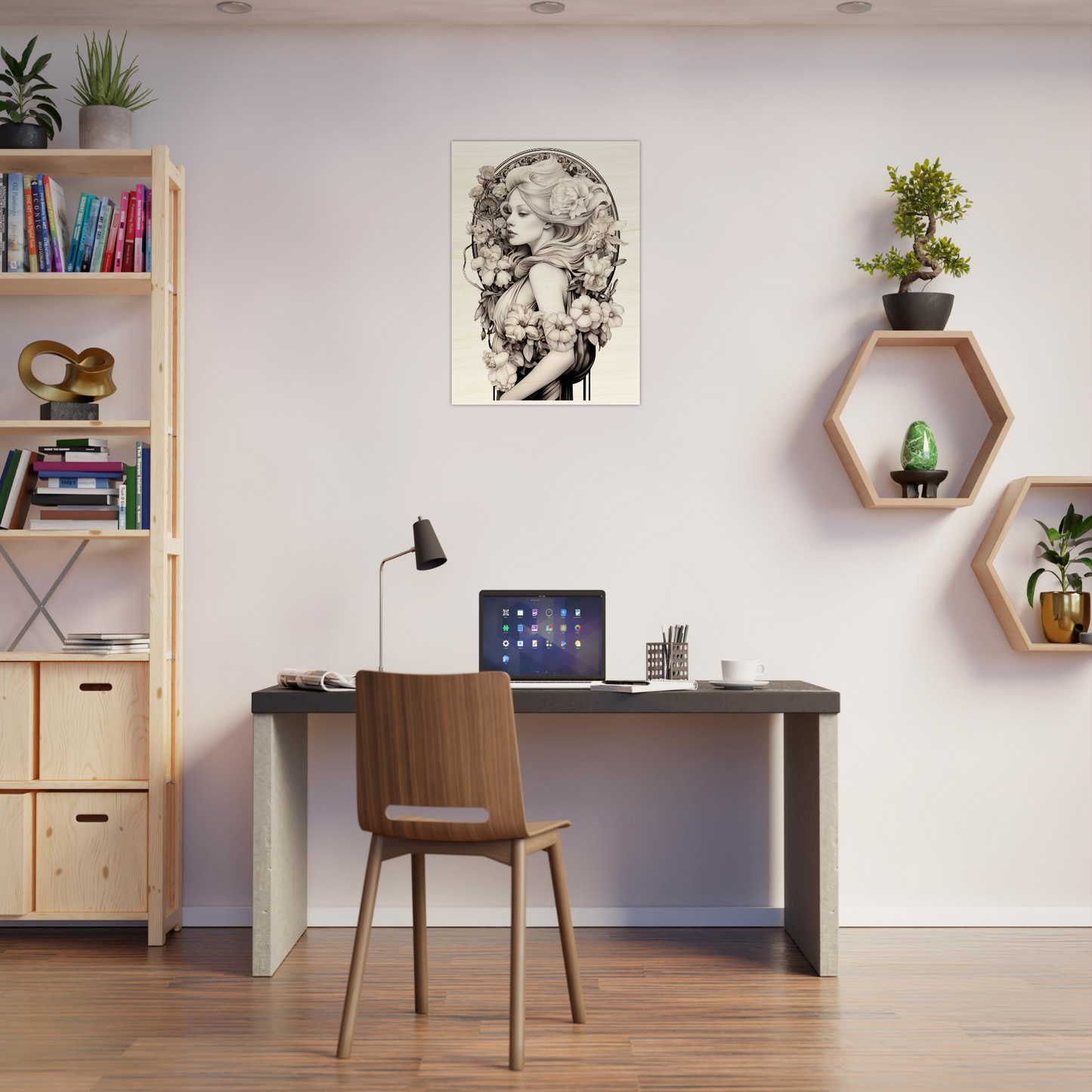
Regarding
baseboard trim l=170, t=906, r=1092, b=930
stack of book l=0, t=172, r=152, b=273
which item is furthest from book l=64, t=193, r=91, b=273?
baseboard trim l=170, t=906, r=1092, b=930

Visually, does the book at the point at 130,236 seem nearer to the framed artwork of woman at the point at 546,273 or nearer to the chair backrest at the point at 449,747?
the framed artwork of woman at the point at 546,273

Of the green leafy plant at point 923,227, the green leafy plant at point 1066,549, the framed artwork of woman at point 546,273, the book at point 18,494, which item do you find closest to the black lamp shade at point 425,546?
the framed artwork of woman at point 546,273

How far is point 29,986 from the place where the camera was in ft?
9.30

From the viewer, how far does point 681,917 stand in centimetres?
340

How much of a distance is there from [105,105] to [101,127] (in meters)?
0.08

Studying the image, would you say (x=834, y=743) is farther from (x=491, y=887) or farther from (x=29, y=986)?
(x=29, y=986)

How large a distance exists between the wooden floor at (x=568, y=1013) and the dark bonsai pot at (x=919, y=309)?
6.29ft

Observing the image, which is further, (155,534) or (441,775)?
(155,534)

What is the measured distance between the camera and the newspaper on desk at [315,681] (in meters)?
2.93

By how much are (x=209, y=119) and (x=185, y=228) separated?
376mm

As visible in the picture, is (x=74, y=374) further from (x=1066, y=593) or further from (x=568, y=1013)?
(x=1066, y=593)

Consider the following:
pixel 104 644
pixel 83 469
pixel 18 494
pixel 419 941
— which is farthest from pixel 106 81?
pixel 419 941

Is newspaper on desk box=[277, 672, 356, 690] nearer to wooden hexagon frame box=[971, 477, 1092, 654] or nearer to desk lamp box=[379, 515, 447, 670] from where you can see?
desk lamp box=[379, 515, 447, 670]

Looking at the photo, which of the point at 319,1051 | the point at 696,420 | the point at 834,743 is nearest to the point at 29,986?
the point at 319,1051
